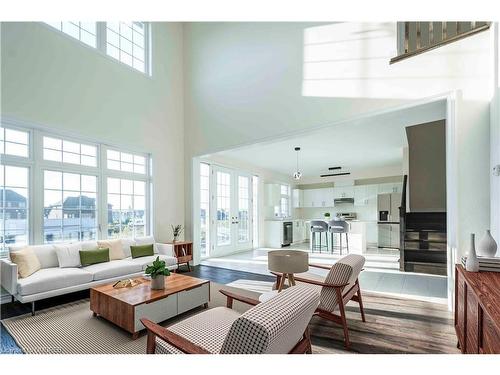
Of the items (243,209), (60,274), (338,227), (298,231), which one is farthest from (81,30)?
(298,231)

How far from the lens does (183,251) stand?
539cm

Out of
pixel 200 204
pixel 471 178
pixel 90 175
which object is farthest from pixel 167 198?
pixel 471 178

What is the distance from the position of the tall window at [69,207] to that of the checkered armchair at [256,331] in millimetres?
3363

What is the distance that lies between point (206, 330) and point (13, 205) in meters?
3.60

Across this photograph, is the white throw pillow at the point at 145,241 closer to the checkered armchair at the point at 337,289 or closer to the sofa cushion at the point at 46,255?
the sofa cushion at the point at 46,255

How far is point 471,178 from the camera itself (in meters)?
3.03

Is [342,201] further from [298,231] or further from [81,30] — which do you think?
[81,30]

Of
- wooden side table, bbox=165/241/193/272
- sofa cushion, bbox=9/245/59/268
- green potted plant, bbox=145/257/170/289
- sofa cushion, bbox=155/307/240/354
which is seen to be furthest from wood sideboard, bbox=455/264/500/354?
sofa cushion, bbox=9/245/59/268

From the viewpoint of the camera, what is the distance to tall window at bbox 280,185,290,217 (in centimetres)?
981

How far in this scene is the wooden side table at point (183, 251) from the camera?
5246 mm

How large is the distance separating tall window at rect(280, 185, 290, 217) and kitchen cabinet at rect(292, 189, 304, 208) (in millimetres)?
386

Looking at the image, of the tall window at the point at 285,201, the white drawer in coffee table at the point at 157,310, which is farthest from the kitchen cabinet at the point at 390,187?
the white drawer in coffee table at the point at 157,310
